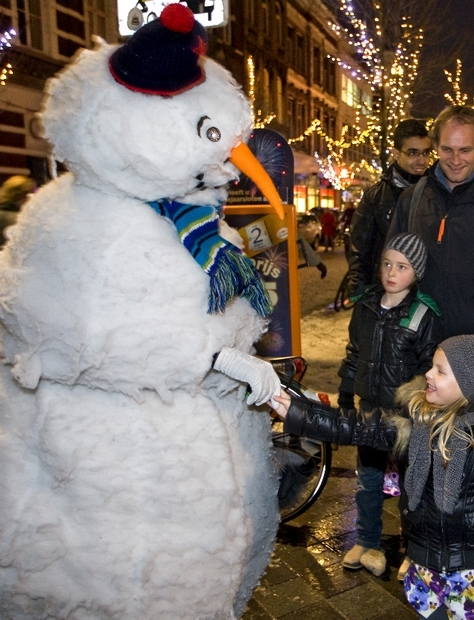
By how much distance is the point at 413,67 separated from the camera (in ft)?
46.3

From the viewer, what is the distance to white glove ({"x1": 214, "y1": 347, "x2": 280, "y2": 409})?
191cm

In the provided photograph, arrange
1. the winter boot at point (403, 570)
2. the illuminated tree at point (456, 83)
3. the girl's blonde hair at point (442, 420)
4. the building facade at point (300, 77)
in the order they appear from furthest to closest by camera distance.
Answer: the building facade at point (300, 77) → the illuminated tree at point (456, 83) → the winter boot at point (403, 570) → the girl's blonde hair at point (442, 420)

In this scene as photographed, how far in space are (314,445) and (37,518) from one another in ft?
7.07

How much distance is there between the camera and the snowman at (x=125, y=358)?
1.82 metres

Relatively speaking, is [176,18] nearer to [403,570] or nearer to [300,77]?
[403,570]

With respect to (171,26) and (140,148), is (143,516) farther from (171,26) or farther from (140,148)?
(171,26)

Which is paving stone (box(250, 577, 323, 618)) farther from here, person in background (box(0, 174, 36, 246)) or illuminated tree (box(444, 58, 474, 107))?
illuminated tree (box(444, 58, 474, 107))

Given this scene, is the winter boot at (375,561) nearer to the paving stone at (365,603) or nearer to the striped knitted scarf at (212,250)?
the paving stone at (365,603)

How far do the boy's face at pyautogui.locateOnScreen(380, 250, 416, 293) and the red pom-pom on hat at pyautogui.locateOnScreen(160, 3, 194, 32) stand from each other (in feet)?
4.96

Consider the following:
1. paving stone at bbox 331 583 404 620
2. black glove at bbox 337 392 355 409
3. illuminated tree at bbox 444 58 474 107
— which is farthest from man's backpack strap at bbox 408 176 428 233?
illuminated tree at bbox 444 58 474 107

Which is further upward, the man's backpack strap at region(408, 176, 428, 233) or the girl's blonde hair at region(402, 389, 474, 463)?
the man's backpack strap at region(408, 176, 428, 233)

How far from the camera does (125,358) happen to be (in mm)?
1807

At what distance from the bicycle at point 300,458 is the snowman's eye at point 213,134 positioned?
1.38 m

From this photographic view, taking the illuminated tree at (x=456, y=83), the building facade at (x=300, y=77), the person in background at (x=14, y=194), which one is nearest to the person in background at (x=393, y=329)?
the person in background at (x=14, y=194)
